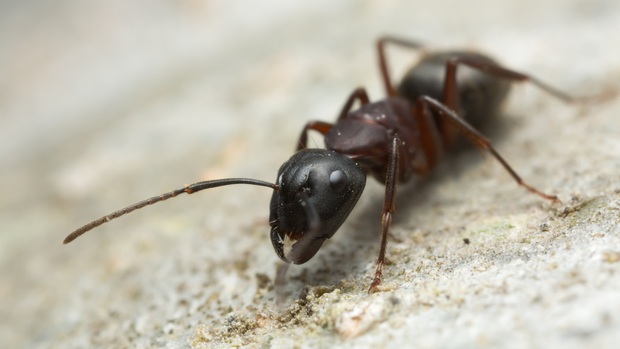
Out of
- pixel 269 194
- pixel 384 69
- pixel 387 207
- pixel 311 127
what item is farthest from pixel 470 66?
pixel 269 194

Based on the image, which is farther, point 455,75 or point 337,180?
point 455,75

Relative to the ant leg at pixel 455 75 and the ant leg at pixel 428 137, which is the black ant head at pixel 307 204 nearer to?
the ant leg at pixel 428 137

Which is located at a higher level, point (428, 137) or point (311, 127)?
point (311, 127)

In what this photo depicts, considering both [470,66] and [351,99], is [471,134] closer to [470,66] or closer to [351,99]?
[470,66]

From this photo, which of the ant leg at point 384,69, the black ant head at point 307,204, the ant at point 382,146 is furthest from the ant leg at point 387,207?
the ant leg at point 384,69

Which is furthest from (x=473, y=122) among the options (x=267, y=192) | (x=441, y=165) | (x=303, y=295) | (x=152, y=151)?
(x=152, y=151)

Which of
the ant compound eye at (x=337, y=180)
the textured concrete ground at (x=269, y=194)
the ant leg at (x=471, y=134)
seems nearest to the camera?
the textured concrete ground at (x=269, y=194)

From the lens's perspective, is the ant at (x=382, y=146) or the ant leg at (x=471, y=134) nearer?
the ant at (x=382, y=146)
